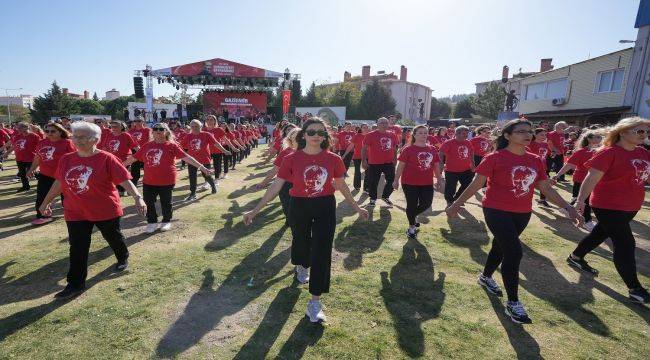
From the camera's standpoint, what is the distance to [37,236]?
6.03 metres

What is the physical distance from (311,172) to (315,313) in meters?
1.47

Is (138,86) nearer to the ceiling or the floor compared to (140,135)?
nearer to the ceiling

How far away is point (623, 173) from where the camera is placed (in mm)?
4055

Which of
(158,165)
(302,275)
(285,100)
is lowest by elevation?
(302,275)

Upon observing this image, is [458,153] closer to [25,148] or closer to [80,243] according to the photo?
[80,243]

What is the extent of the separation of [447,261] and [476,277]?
0.57 metres

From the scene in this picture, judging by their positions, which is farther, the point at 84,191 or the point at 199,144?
the point at 199,144

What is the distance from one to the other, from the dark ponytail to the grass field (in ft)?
6.11

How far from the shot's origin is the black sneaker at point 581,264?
494 centimetres

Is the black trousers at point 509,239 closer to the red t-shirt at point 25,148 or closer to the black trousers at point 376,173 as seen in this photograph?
the black trousers at point 376,173

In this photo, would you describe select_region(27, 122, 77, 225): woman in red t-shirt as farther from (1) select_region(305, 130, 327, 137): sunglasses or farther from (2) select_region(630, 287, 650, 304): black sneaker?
(2) select_region(630, 287, 650, 304): black sneaker

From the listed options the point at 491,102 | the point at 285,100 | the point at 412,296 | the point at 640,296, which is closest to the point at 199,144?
the point at 412,296

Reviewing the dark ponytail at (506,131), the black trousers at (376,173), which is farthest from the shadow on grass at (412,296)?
the black trousers at (376,173)

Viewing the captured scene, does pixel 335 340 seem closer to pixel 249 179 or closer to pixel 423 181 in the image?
pixel 423 181
